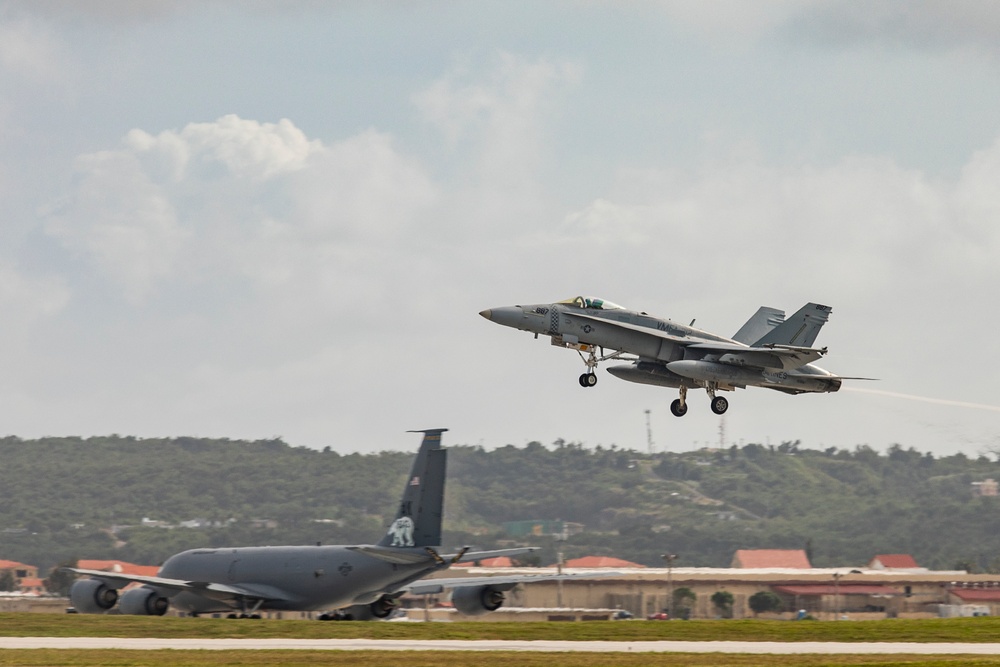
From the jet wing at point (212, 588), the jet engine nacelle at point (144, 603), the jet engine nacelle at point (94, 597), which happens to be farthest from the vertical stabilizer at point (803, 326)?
the jet engine nacelle at point (94, 597)

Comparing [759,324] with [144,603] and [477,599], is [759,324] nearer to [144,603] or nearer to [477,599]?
[477,599]

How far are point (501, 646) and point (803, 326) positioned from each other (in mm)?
18356

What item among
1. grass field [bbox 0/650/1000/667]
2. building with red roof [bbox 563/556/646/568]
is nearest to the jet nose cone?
grass field [bbox 0/650/1000/667]

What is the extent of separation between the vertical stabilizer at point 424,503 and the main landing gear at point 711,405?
A: 8.53m

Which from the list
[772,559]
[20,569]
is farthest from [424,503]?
[20,569]

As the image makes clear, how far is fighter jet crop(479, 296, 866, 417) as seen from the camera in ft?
153

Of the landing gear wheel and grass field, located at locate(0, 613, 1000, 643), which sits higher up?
the landing gear wheel

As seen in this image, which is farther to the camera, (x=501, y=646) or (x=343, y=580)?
(x=343, y=580)

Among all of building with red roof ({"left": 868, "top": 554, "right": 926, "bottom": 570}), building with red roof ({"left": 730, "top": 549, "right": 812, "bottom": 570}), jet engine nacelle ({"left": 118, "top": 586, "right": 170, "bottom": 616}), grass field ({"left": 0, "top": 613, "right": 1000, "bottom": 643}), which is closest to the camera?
grass field ({"left": 0, "top": 613, "right": 1000, "bottom": 643})

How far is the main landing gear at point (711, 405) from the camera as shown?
4853 cm

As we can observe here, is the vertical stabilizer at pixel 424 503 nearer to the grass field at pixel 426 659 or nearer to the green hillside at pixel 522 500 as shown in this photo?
the grass field at pixel 426 659

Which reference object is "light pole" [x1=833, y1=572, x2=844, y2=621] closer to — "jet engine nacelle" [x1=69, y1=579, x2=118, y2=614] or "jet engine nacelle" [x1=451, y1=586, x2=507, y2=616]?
"jet engine nacelle" [x1=451, y1=586, x2=507, y2=616]

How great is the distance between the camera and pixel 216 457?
16525 centimetres

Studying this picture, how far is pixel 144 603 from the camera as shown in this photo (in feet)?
166
